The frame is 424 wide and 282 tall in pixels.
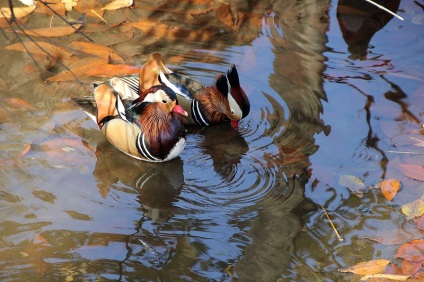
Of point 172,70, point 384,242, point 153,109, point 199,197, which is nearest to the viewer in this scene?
point 384,242

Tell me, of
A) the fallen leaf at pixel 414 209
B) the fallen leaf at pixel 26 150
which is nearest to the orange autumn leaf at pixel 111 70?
the fallen leaf at pixel 26 150

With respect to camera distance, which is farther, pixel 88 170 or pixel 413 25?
pixel 413 25

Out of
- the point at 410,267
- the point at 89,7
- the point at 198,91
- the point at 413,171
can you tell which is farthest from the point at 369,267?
the point at 89,7

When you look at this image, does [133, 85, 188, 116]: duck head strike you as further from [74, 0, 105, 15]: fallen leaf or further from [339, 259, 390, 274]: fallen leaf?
[339, 259, 390, 274]: fallen leaf

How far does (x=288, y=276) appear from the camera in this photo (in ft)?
14.1

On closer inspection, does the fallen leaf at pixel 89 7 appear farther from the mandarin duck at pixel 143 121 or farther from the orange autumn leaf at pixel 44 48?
the mandarin duck at pixel 143 121

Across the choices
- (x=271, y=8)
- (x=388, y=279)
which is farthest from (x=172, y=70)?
(x=388, y=279)

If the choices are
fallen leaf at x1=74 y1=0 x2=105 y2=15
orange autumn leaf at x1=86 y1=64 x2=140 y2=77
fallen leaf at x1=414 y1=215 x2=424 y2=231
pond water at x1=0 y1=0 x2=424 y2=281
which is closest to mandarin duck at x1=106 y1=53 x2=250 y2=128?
pond water at x1=0 y1=0 x2=424 y2=281

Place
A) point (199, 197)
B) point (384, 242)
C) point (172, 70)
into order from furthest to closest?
point (172, 70) → point (199, 197) → point (384, 242)

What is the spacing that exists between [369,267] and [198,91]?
257cm

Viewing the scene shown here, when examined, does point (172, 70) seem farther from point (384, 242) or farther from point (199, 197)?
point (384, 242)

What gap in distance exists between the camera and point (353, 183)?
5.16 meters

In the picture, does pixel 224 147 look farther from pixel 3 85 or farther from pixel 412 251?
pixel 3 85

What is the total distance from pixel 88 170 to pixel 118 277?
1295 mm
